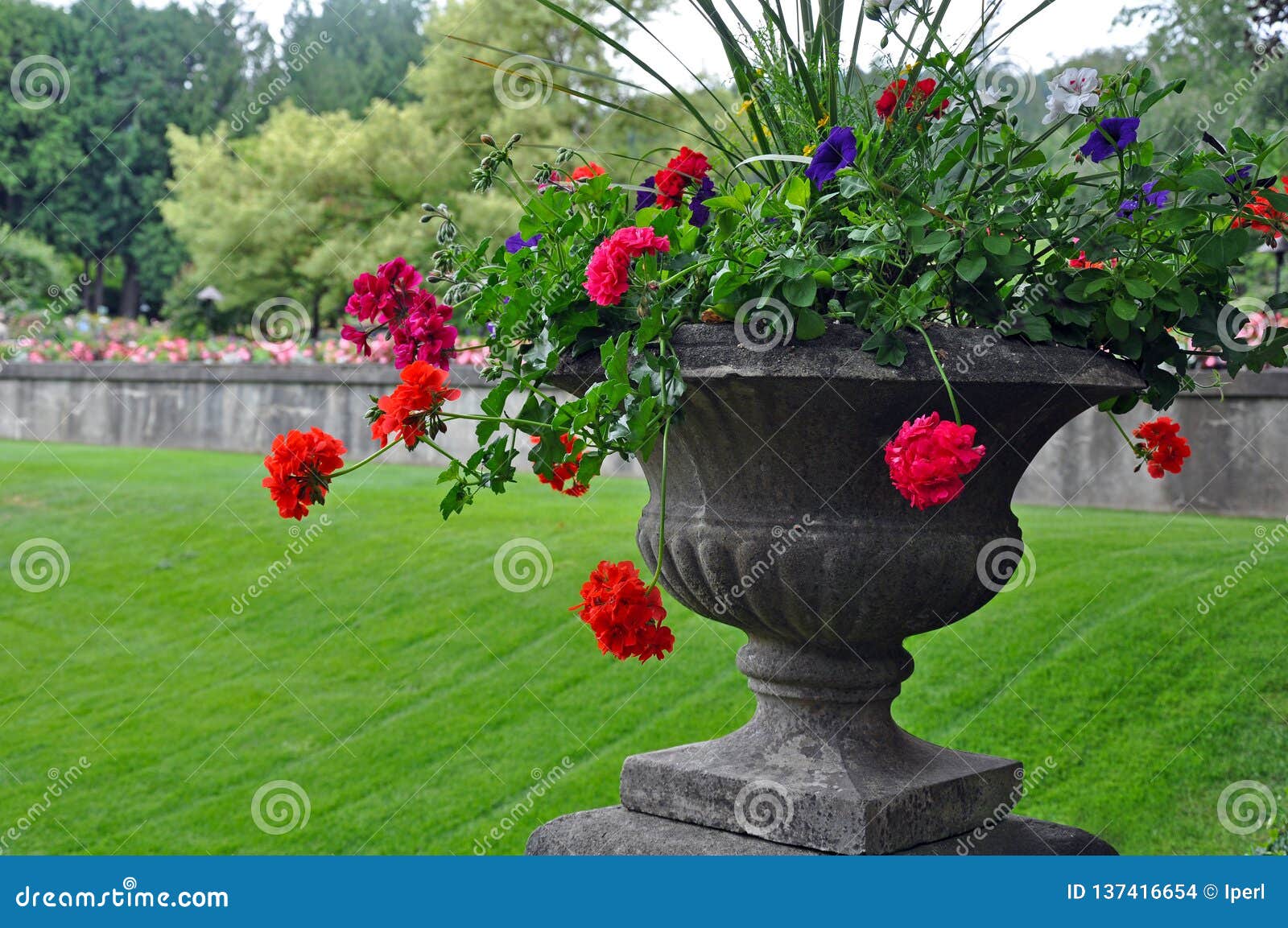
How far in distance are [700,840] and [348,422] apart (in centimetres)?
881

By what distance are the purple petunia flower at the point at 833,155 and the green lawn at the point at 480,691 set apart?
3.01m

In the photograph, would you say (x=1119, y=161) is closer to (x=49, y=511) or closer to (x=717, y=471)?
(x=717, y=471)

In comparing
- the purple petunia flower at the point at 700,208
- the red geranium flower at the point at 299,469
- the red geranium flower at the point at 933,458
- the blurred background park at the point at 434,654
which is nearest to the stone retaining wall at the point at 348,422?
the blurred background park at the point at 434,654

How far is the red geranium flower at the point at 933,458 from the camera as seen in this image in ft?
6.62

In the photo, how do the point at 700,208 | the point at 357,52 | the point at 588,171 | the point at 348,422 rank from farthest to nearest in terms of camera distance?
1. the point at 357,52
2. the point at 348,422
3. the point at 588,171
4. the point at 700,208

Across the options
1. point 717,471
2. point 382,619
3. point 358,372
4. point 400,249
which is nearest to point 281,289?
point 400,249

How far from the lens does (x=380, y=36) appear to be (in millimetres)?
43812

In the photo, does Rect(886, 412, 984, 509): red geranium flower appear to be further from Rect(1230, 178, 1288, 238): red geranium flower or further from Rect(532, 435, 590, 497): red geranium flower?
Rect(1230, 178, 1288, 238): red geranium flower

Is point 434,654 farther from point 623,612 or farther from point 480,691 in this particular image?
point 623,612

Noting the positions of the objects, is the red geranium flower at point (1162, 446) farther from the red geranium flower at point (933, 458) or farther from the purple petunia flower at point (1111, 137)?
the red geranium flower at point (933, 458)

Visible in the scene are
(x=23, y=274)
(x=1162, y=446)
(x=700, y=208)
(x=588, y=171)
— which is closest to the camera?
(x=700, y=208)

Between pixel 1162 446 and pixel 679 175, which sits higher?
pixel 679 175

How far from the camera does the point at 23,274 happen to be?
23.6m

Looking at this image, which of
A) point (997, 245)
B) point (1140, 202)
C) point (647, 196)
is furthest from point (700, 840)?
point (1140, 202)
